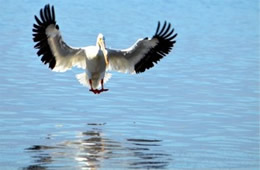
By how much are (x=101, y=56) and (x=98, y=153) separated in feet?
9.27

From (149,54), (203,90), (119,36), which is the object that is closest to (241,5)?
(119,36)

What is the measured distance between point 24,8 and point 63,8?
8.82 feet

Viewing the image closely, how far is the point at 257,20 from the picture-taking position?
121 feet

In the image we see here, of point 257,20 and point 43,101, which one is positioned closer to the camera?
point 43,101

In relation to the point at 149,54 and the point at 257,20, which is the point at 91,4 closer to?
the point at 257,20

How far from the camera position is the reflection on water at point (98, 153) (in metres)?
12.0

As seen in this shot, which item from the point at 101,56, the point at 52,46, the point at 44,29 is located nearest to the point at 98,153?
the point at 44,29

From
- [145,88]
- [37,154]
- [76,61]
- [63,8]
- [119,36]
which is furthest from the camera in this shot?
[63,8]

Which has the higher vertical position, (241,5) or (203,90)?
(241,5)

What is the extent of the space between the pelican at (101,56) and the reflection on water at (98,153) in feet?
5.19

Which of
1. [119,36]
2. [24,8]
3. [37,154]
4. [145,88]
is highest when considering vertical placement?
[24,8]

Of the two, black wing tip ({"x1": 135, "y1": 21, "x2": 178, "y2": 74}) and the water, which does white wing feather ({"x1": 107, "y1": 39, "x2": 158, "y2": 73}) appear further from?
the water

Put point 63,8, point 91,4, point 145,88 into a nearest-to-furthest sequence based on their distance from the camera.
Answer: point 145,88, point 63,8, point 91,4

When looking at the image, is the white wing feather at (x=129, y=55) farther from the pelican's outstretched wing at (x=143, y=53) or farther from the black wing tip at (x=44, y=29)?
the black wing tip at (x=44, y=29)
